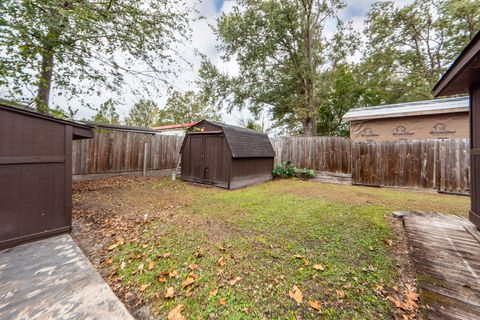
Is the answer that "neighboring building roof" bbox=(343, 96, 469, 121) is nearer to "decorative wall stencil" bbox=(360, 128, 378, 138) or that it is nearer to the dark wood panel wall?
"decorative wall stencil" bbox=(360, 128, 378, 138)

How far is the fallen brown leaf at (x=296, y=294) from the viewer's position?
1761 millimetres

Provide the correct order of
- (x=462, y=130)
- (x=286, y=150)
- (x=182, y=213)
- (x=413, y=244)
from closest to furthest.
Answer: (x=413, y=244) → (x=182, y=213) → (x=462, y=130) → (x=286, y=150)

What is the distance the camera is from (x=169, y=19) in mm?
5645

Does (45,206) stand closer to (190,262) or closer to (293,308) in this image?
(190,262)

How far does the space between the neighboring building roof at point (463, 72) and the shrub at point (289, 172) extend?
5.64 meters

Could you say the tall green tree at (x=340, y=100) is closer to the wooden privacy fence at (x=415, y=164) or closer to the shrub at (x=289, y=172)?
the shrub at (x=289, y=172)

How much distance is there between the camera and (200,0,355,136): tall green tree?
36.4ft

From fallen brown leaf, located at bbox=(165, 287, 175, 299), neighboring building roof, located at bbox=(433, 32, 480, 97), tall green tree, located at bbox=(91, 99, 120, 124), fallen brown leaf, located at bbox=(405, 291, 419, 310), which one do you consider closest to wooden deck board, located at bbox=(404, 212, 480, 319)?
fallen brown leaf, located at bbox=(405, 291, 419, 310)

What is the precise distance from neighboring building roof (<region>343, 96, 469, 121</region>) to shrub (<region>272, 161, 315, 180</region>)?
3510mm

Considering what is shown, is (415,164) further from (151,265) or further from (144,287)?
(144,287)

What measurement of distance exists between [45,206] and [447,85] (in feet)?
22.7

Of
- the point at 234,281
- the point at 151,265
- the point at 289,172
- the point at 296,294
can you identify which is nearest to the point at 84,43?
the point at 151,265

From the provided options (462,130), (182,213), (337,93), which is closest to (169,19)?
(182,213)

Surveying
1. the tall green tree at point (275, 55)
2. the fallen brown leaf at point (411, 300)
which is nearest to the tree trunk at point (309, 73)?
the tall green tree at point (275, 55)
